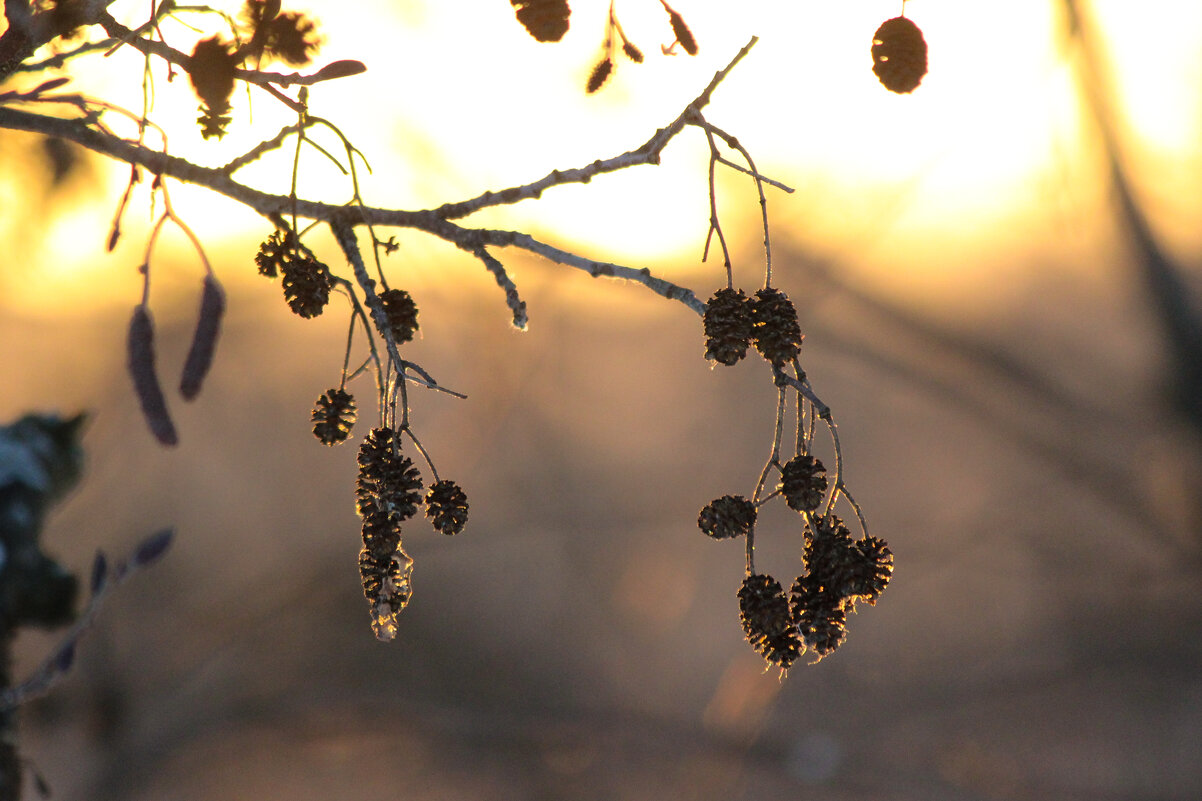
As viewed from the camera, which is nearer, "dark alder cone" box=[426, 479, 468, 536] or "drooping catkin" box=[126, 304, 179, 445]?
"drooping catkin" box=[126, 304, 179, 445]

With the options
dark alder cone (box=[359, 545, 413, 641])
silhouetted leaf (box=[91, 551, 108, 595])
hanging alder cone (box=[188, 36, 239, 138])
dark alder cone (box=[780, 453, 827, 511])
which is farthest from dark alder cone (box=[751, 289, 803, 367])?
silhouetted leaf (box=[91, 551, 108, 595])

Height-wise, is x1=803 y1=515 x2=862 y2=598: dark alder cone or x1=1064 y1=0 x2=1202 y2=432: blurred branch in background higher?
x1=1064 y1=0 x2=1202 y2=432: blurred branch in background

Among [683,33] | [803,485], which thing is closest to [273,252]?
[683,33]

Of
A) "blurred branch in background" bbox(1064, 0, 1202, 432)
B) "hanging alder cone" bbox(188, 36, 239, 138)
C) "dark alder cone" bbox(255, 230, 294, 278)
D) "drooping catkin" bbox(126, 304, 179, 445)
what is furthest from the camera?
"blurred branch in background" bbox(1064, 0, 1202, 432)

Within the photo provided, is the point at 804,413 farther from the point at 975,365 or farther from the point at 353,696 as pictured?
the point at 353,696

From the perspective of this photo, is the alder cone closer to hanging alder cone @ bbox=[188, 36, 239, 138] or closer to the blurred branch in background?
hanging alder cone @ bbox=[188, 36, 239, 138]

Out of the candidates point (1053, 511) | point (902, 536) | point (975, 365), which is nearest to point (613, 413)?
point (902, 536)

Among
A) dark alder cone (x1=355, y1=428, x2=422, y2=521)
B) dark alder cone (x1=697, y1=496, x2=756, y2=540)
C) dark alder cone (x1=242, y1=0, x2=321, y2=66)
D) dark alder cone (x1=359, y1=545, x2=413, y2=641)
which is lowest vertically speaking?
dark alder cone (x1=359, y1=545, x2=413, y2=641)

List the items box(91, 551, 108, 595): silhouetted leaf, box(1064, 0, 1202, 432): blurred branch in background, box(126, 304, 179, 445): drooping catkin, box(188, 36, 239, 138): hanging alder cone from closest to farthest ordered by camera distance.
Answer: box(126, 304, 179, 445): drooping catkin, box(188, 36, 239, 138): hanging alder cone, box(91, 551, 108, 595): silhouetted leaf, box(1064, 0, 1202, 432): blurred branch in background
